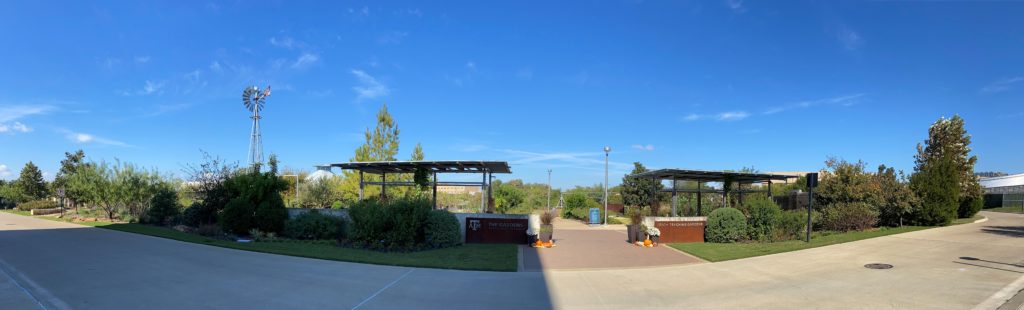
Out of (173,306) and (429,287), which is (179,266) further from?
(429,287)

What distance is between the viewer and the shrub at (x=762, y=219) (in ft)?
52.6

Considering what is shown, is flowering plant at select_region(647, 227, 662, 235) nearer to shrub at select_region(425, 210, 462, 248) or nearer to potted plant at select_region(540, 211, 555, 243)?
potted plant at select_region(540, 211, 555, 243)

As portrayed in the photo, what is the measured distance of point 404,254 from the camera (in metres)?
12.6

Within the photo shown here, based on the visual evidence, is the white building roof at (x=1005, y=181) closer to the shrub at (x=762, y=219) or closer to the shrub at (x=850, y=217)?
the shrub at (x=850, y=217)

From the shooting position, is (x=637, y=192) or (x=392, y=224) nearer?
(x=392, y=224)

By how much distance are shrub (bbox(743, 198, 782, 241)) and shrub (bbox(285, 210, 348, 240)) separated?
13.9m

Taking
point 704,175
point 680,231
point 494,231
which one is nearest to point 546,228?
point 494,231

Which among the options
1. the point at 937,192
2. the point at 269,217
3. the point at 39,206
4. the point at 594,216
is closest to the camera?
the point at 269,217

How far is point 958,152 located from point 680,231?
79.5ft

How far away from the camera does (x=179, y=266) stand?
982 cm

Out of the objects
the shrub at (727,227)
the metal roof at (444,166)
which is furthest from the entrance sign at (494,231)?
the shrub at (727,227)

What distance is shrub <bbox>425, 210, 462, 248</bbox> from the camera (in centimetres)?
1401

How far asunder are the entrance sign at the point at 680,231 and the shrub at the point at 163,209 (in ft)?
68.7

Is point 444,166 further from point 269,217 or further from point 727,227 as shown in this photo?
point 727,227
